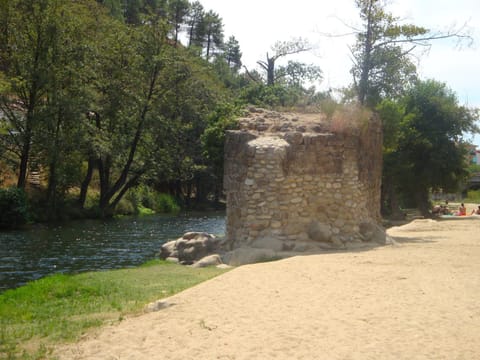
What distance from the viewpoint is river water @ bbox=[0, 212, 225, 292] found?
537 inches

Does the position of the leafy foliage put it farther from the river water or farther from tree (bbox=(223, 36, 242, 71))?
tree (bbox=(223, 36, 242, 71))

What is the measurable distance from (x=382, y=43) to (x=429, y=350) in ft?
53.1

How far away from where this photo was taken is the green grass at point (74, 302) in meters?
6.64

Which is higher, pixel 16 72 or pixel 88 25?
pixel 88 25

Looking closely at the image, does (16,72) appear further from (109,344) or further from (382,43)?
(109,344)

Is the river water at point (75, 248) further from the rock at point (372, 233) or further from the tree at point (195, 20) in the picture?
the tree at point (195, 20)

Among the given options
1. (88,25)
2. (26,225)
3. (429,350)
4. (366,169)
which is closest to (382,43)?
(366,169)

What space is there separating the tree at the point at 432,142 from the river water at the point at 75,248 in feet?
49.3

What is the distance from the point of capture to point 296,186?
13.9m

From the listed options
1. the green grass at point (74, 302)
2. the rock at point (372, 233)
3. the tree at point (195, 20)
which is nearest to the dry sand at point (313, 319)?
the green grass at point (74, 302)

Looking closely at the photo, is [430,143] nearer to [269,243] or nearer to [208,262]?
[269,243]

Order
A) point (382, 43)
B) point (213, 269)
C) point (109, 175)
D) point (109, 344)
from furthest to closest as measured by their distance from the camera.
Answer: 1. point (109, 175)
2. point (382, 43)
3. point (213, 269)
4. point (109, 344)

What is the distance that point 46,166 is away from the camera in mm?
29172

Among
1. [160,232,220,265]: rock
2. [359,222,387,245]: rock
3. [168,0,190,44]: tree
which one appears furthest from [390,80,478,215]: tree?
[168,0,190,44]: tree
